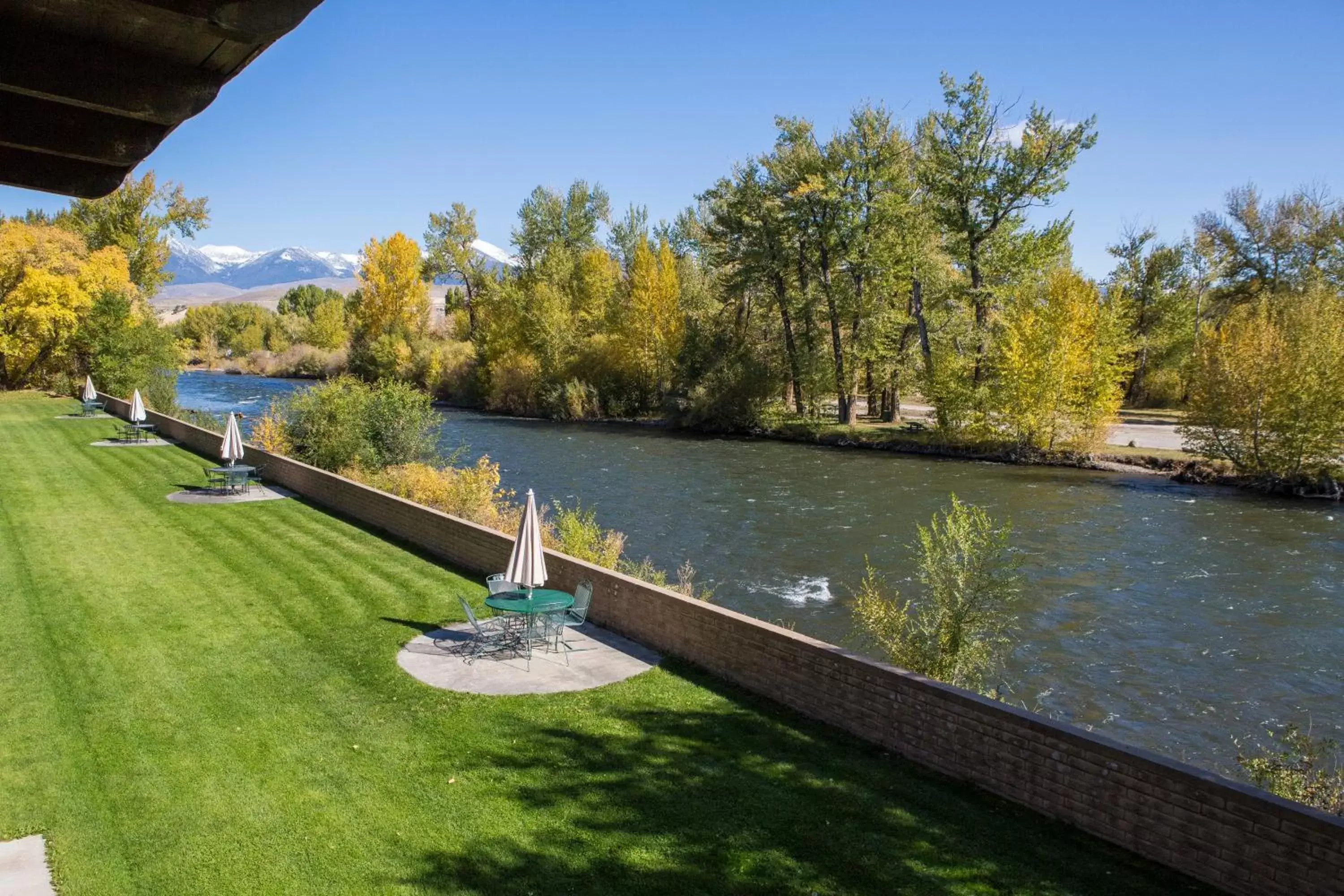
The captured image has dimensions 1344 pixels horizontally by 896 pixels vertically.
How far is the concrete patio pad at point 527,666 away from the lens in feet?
30.0

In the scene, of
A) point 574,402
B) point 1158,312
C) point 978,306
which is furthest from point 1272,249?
point 574,402

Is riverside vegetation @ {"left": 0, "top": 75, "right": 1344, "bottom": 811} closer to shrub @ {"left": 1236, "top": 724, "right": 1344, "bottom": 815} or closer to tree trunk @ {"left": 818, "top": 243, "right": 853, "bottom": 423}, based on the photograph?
tree trunk @ {"left": 818, "top": 243, "right": 853, "bottom": 423}

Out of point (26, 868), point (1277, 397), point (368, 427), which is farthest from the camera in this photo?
point (1277, 397)

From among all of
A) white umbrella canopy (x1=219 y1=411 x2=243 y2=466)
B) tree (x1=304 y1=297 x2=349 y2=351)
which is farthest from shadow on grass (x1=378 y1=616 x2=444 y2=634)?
tree (x1=304 y1=297 x2=349 y2=351)

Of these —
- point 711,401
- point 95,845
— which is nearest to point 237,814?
point 95,845

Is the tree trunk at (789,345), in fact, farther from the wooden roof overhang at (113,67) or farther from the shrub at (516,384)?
the wooden roof overhang at (113,67)

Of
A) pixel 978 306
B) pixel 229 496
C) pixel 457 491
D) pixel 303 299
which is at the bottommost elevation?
pixel 229 496

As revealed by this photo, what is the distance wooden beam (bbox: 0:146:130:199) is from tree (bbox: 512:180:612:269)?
2881 inches

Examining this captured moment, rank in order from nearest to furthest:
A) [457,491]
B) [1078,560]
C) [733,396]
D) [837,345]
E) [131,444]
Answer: [457,491], [1078,560], [131,444], [837,345], [733,396]

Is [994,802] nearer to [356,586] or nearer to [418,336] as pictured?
[356,586]

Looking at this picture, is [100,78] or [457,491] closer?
[100,78]

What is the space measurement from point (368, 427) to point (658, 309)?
29960mm

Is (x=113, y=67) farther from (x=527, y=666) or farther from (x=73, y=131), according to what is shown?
(x=527, y=666)

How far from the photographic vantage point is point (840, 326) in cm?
4516
